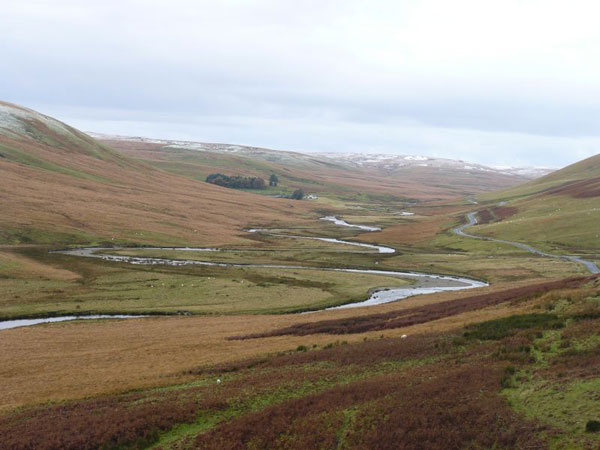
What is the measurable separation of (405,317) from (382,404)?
30145mm

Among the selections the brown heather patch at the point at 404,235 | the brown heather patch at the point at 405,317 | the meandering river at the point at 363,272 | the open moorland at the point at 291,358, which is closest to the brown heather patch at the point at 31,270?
the open moorland at the point at 291,358

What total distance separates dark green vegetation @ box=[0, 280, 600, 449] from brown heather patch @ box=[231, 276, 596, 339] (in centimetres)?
1334

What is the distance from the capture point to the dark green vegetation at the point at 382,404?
809 inches

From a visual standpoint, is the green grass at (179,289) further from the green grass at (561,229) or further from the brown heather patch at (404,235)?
the brown heather patch at (404,235)

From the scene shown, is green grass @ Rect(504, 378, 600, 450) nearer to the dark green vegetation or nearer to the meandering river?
the dark green vegetation

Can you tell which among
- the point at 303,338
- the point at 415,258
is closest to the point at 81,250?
the point at 415,258

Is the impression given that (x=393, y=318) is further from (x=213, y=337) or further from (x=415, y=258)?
(x=415, y=258)

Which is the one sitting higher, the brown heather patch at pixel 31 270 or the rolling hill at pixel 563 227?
the rolling hill at pixel 563 227

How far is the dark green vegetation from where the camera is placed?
20547mm

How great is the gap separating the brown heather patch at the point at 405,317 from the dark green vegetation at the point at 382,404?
43.8ft

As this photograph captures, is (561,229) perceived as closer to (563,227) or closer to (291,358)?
(563,227)

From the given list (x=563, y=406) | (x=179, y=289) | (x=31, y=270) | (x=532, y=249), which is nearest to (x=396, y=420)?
(x=563, y=406)

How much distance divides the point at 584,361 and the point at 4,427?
30.3 meters

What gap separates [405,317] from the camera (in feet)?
175
